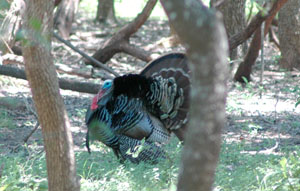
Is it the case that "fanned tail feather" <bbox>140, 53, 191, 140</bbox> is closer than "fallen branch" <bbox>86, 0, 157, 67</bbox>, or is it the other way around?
"fanned tail feather" <bbox>140, 53, 191, 140</bbox>

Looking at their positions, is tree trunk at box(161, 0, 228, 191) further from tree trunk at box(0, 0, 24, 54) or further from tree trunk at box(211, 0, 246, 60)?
tree trunk at box(211, 0, 246, 60)

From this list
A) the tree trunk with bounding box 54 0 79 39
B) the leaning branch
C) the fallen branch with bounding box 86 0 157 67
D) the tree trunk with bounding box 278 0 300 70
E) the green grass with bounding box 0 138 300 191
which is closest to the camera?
the green grass with bounding box 0 138 300 191

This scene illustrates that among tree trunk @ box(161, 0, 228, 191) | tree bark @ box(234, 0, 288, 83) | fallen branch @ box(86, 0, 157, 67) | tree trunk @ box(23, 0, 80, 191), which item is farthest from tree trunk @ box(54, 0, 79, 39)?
tree trunk @ box(161, 0, 228, 191)

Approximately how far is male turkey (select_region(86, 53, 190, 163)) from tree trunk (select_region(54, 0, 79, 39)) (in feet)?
25.0

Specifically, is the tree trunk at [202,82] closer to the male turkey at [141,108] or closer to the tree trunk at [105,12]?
the male turkey at [141,108]

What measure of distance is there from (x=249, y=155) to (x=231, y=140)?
1.00 m

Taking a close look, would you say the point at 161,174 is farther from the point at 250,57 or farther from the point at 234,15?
the point at 234,15

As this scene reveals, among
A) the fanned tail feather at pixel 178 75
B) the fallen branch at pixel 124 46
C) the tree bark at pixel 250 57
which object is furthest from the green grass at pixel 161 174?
the fallen branch at pixel 124 46

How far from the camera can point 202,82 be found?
1.69 m

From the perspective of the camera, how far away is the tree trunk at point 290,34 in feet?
28.8

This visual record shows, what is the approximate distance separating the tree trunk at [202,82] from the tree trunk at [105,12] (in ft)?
43.5

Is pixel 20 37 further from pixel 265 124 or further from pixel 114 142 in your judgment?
pixel 265 124

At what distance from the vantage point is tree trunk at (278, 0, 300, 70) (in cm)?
878

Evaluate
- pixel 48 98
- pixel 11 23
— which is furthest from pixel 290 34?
pixel 48 98
